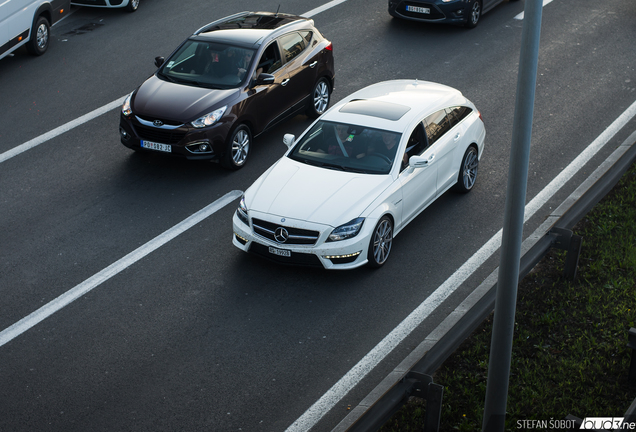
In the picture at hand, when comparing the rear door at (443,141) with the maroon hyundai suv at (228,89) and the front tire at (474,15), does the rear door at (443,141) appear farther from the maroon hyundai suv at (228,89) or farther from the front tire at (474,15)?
the front tire at (474,15)

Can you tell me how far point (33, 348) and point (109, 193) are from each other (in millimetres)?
3503

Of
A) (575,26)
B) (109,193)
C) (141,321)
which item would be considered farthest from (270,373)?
(575,26)

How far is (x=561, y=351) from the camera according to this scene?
25.3 ft

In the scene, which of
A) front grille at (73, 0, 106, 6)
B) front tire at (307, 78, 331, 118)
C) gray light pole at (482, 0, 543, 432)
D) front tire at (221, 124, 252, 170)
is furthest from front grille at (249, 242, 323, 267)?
front grille at (73, 0, 106, 6)

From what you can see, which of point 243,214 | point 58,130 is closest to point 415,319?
point 243,214

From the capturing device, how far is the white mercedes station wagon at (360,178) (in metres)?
8.88

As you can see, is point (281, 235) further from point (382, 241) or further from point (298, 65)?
point (298, 65)

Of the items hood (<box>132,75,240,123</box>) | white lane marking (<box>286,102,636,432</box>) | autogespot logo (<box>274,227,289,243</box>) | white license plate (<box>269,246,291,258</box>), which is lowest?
white lane marking (<box>286,102,636,432</box>)

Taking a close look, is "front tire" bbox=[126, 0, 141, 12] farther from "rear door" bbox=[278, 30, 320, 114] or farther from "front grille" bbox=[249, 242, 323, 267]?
"front grille" bbox=[249, 242, 323, 267]

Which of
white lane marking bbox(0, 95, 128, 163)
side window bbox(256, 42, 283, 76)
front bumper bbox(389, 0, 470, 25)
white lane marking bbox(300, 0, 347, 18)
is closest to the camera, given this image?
side window bbox(256, 42, 283, 76)

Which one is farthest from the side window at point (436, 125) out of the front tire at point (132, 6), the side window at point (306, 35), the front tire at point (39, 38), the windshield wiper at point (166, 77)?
the front tire at point (132, 6)

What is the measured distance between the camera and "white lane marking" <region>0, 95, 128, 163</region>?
1214 centimetres

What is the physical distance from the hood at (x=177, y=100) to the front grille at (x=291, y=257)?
2946 mm

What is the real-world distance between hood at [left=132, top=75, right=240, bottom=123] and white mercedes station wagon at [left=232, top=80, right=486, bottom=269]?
1856 mm
